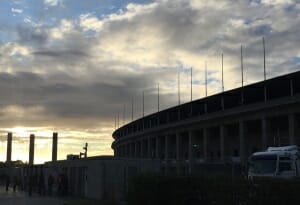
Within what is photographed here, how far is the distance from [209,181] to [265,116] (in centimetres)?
5540

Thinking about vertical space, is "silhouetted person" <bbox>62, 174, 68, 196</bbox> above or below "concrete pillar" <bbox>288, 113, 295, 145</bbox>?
below

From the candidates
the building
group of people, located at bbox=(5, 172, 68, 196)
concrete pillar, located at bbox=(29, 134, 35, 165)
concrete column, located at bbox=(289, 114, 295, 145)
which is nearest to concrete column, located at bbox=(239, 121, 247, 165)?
the building

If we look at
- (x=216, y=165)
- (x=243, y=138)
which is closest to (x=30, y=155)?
(x=243, y=138)

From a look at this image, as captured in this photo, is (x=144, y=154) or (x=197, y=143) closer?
(x=197, y=143)

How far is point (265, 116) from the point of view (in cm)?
6850

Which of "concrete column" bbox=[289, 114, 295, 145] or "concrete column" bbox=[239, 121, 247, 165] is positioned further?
"concrete column" bbox=[239, 121, 247, 165]

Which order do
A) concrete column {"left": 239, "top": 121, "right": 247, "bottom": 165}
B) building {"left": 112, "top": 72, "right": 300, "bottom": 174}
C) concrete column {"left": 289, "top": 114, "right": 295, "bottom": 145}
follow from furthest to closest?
1. concrete column {"left": 239, "top": 121, "right": 247, "bottom": 165}
2. building {"left": 112, "top": 72, "right": 300, "bottom": 174}
3. concrete column {"left": 289, "top": 114, "right": 295, "bottom": 145}

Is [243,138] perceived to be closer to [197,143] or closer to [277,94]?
[277,94]

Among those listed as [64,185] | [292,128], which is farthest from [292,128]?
[64,185]

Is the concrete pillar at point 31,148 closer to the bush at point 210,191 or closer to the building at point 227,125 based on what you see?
the building at point 227,125

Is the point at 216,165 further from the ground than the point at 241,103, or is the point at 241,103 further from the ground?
the point at 241,103

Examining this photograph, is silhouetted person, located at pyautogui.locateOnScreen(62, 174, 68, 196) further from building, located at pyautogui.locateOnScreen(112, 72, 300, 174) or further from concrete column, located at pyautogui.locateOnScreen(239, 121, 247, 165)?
concrete column, located at pyautogui.locateOnScreen(239, 121, 247, 165)

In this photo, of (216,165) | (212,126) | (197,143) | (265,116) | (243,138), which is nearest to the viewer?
(216,165)

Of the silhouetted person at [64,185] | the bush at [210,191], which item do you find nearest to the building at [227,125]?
the silhouetted person at [64,185]
